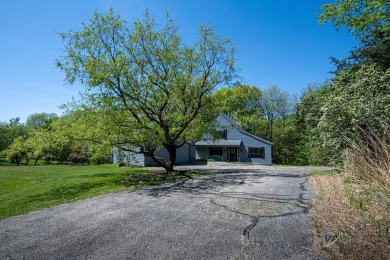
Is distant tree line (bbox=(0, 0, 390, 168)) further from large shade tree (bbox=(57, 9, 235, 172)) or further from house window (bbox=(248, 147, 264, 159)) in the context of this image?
house window (bbox=(248, 147, 264, 159))

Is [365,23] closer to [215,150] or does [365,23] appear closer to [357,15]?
[357,15]

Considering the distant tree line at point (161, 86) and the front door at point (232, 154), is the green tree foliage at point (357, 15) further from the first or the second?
the front door at point (232, 154)

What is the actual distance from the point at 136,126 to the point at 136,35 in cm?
538

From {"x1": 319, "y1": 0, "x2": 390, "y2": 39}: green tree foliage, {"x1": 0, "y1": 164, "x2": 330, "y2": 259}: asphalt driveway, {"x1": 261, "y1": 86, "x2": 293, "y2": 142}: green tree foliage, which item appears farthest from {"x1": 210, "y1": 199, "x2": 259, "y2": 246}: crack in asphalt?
{"x1": 261, "y1": 86, "x2": 293, "y2": 142}: green tree foliage

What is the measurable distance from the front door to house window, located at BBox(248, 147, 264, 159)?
6.49ft

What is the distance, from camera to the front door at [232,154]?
102 ft

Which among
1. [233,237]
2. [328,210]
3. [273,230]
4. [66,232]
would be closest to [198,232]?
[233,237]

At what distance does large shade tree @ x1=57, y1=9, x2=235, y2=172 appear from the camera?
12.8m

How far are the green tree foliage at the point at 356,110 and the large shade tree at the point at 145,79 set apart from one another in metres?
7.07

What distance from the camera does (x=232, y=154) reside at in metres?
31.3

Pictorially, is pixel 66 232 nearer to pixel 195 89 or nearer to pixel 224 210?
pixel 224 210

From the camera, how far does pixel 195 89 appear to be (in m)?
15.1

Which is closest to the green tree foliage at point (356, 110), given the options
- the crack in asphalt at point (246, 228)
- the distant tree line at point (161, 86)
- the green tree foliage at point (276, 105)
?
the distant tree line at point (161, 86)

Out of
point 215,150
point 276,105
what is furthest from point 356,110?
point 276,105
